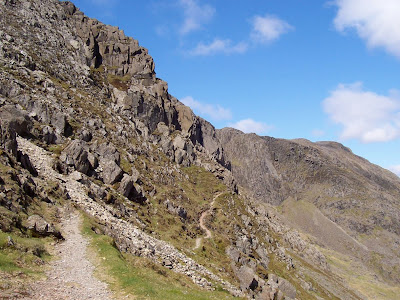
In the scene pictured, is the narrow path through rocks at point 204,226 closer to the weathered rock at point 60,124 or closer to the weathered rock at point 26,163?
the weathered rock at point 26,163

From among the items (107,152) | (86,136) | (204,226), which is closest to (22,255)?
(107,152)

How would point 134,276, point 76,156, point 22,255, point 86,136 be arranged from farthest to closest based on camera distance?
point 86,136 → point 76,156 → point 134,276 → point 22,255

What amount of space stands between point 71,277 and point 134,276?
4987mm

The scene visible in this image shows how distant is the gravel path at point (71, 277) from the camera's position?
61.1 feet

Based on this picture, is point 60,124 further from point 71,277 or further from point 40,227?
point 71,277

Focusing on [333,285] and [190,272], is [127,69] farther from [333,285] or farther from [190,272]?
[333,285]

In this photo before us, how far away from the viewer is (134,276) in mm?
24078

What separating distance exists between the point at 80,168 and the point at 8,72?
47.4 metres

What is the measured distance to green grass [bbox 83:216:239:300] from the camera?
21.6 meters

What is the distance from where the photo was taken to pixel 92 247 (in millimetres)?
28812

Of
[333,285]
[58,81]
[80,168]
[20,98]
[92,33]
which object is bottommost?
[333,285]

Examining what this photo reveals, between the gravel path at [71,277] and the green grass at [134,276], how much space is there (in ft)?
3.19

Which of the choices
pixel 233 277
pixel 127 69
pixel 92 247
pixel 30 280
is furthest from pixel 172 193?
pixel 127 69


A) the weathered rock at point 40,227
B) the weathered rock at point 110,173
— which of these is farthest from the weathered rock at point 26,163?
the weathered rock at point 110,173
